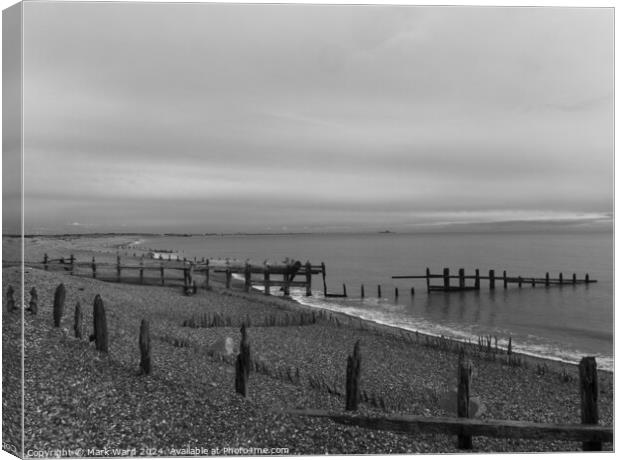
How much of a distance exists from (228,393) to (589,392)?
595 centimetres

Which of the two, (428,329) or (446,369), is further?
(428,329)

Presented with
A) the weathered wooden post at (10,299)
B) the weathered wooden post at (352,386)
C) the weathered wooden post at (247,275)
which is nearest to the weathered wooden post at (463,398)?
the weathered wooden post at (352,386)

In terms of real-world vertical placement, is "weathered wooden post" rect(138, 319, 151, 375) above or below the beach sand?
above

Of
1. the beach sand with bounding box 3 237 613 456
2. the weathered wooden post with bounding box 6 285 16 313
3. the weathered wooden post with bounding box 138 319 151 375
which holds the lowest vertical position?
the beach sand with bounding box 3 237 613 456

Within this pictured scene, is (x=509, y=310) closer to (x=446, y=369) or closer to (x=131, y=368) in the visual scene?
(x=446, y=369)

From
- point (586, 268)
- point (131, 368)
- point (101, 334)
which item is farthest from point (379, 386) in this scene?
point (586, 268)

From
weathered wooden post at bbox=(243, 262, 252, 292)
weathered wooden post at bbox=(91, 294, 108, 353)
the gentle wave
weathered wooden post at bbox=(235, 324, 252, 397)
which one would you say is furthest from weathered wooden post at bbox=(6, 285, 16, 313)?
weathered wooden post at bbox=(243, 262, 252, 292)

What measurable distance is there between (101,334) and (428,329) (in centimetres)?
1544

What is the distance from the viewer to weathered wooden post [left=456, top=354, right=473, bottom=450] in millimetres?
6930

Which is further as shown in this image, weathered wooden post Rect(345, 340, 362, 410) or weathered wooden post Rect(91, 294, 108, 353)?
weathered wooden post Rect(91, 294, 108, 353)

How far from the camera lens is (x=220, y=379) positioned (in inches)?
334

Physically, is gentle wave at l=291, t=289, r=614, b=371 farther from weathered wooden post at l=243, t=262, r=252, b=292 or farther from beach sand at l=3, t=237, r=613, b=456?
weathered wooden post at l=243, t=262, r=252, b=292

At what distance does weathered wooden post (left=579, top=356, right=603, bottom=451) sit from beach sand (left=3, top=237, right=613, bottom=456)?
1.57 ft

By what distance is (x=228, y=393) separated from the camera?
7.60 metres
